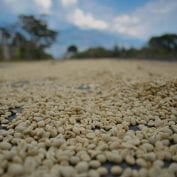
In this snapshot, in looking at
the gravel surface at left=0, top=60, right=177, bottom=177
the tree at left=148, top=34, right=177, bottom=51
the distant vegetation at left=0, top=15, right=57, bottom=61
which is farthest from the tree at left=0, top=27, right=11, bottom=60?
the gravel surface at left=0, top=60, right=177, bottom=177

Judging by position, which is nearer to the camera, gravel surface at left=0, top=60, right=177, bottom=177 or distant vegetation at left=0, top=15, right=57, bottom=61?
gravel surface at left=0, top=60, right=177, bottom=177

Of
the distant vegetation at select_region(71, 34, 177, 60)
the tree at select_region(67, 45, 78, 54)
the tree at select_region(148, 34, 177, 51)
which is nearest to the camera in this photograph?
the distant vegetation at select_region(71, 34, 177, 60)

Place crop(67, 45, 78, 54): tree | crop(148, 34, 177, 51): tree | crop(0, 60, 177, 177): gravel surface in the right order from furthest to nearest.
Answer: crop(67, 45, 78, 54): tree → crop(148, 34, 177, 51): tree → crop(0, 60, 177, 177): gravel surface

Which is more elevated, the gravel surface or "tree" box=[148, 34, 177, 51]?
"tree" box=[148, 34, 177, 51]

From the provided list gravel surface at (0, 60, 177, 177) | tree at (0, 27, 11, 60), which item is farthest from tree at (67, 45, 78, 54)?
gravel surface at (0, 60, 177, 177)

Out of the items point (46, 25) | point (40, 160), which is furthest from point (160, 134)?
point (46, 25)

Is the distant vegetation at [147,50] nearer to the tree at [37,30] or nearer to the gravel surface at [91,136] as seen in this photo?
the tree at [37,30]

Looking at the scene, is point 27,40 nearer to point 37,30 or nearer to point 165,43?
point 37,30

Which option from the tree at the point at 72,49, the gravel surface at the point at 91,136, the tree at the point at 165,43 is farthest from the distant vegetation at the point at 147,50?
the gravel surface at the point at 91,136

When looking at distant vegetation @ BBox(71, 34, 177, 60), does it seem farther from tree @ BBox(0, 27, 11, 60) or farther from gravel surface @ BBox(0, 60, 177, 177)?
gravel surface @ BBox(0, 60, 177, 177)
